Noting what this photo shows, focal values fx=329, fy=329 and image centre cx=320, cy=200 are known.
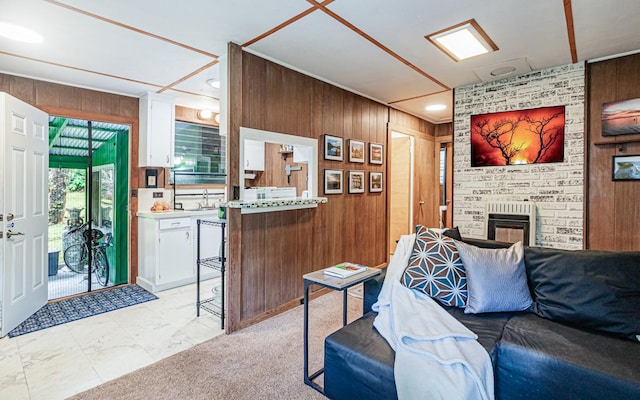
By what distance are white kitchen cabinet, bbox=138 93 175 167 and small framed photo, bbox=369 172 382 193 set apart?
2694 mm

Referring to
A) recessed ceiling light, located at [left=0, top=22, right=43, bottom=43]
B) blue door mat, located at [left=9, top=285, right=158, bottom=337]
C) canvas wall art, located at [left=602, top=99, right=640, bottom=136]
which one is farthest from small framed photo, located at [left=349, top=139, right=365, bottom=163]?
recessed ceiling light, located at [left=0, top=22, right=43, bottom=43]

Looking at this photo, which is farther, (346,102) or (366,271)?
(346,102)

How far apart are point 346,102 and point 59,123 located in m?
3.53

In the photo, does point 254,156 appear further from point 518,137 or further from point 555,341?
→ point 555,341

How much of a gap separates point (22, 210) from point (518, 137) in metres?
5.10

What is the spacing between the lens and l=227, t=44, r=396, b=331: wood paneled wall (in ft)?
9.46

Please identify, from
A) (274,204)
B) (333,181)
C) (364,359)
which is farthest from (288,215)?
(364,359)

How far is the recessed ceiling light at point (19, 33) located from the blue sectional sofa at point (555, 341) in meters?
3.15

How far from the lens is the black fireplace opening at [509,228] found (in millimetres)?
3576

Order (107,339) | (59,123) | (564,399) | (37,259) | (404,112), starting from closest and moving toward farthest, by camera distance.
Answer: (564,399) < (107,339) < (37,259) < (59,123) < (404,112)

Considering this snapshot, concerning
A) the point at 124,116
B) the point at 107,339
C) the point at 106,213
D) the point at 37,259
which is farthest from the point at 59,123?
the point at 107,339

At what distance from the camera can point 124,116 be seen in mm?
4129

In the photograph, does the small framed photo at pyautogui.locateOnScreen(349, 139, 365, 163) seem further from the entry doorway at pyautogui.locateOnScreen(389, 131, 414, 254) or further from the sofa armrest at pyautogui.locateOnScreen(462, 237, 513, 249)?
the sofa armrest at pyautogui.locateOnScreen(462, 237, 513, 249)

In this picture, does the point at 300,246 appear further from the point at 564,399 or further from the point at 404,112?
the point at 404,112
